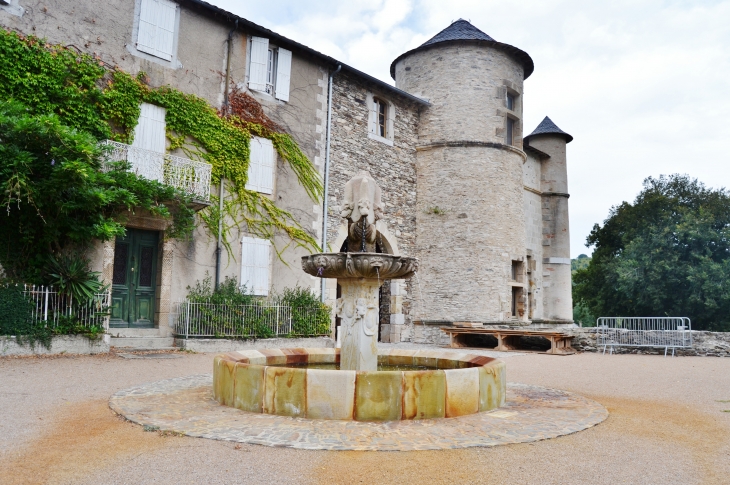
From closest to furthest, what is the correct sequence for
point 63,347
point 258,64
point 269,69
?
point 63,347 → point 258,64 → point 269,69

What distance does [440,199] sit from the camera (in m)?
18.0

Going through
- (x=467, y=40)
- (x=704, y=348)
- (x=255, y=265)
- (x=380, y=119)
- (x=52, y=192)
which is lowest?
(x=704, y=348)

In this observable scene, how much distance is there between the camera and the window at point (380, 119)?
56.1 ft

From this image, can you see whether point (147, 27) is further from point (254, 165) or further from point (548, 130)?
point (548, 130)

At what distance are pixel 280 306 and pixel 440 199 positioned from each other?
7121 millimetres

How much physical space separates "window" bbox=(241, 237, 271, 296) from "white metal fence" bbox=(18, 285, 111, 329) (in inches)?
144

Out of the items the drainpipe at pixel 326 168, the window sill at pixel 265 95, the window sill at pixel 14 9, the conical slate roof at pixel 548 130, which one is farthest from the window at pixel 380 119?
the window sill at pixel 14 9

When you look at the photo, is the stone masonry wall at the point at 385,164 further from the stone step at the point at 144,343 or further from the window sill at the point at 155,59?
the stone step at the point at 144,343

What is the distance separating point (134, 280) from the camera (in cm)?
1208

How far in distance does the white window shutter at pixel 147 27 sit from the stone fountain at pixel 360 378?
8.33 meters

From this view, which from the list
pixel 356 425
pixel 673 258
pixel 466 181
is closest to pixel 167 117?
pixel 466 181

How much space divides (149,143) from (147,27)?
104 inches

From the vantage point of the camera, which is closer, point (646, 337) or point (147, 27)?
point (147, 27)

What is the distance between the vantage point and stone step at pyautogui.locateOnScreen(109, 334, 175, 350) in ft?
36.6
